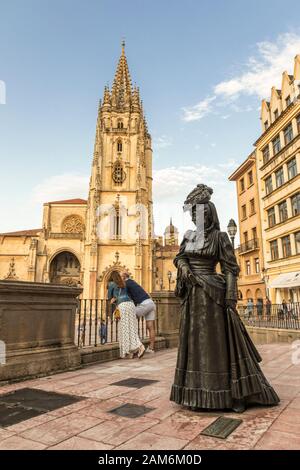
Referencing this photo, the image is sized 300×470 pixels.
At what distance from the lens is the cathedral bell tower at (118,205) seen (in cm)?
3888

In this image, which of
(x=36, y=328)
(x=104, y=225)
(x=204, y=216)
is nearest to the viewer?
(x=204, y=216)

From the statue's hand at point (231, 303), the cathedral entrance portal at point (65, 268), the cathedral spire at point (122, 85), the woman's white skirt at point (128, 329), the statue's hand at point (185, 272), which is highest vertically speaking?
Answer: the cathedral spire at point (122, 85)

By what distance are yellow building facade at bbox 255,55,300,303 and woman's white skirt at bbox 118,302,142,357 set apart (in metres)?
17.9

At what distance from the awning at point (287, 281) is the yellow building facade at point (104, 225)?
1744cm

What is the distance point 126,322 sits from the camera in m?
6.97

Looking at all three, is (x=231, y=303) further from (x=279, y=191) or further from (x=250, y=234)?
(x=250, y=234)

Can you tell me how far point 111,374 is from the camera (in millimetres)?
5555

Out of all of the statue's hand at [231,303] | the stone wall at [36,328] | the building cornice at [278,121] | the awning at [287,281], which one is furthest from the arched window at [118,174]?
the statue's hand at [231,303]

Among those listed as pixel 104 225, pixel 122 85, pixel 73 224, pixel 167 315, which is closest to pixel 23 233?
pixel 73 224

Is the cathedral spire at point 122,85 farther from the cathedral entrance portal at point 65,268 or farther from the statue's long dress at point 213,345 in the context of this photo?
the statue's long dress at point 213,345

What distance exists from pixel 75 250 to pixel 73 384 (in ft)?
136

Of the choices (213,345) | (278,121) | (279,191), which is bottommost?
(213,345)

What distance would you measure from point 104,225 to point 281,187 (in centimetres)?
2208
